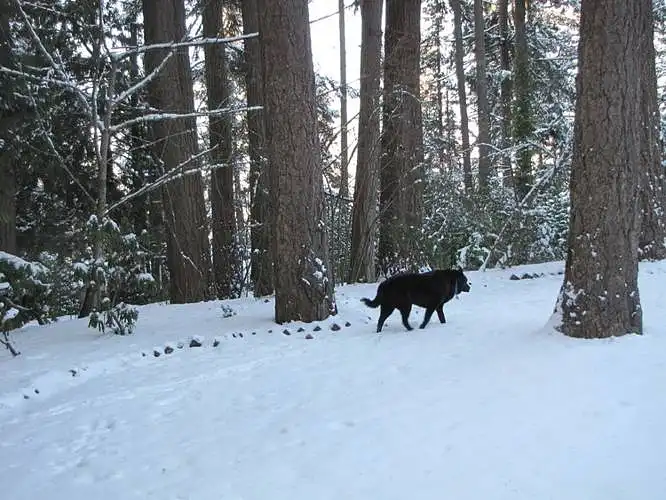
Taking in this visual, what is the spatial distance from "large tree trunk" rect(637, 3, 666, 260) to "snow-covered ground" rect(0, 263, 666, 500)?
3431mm

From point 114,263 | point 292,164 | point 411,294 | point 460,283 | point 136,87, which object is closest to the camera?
point 411,294

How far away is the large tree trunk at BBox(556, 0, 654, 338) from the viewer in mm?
5141

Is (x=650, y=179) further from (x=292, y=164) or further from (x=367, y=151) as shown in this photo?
(x=292, y=164)

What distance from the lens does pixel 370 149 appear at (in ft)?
35.1

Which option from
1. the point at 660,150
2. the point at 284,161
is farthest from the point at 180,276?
the point at 660,150

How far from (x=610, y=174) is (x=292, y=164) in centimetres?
360

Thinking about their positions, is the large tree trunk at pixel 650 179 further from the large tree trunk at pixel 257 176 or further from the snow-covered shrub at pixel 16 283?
the snow-covered shrub at pixel 16 283

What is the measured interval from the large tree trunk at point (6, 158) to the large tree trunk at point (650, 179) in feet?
33.8

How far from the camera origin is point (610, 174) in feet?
16.9

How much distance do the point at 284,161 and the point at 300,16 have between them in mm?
1812

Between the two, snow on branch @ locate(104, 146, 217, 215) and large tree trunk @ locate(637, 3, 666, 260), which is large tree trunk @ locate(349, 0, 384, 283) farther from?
large tree trunk @ locate(637, 3, 666, 260)

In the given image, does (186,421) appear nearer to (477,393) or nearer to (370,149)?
(477,393)

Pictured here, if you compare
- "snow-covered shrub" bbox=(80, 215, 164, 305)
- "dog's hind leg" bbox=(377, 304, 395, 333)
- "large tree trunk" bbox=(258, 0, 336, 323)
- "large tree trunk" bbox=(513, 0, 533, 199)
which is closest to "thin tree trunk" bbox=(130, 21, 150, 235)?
"snow-covered shrub" bbox=(80, 215, 164, 305)

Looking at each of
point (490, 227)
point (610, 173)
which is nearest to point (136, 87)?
point (610, 173)
